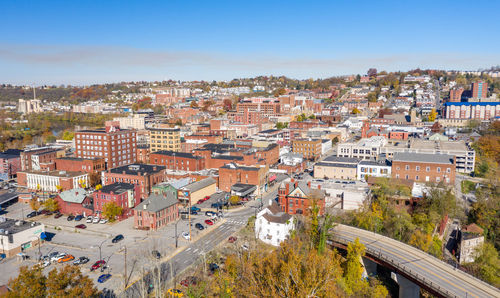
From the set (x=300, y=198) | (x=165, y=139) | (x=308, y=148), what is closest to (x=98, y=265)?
(x=300, y=198)

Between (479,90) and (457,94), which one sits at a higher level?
(479,90)

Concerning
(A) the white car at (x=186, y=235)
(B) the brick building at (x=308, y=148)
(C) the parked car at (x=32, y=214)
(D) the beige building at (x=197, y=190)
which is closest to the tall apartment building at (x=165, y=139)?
A: (B) the brick building at (x=308, y=148)

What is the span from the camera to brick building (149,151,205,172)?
4600 centimetres

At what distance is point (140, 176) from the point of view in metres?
39.2

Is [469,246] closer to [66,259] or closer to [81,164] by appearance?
[66,259]

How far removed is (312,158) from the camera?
5684cm

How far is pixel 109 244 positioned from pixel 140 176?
1196cm

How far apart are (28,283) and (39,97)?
184 meters

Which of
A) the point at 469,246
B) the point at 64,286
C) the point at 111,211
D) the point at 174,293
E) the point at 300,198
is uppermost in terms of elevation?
the point at 64,286

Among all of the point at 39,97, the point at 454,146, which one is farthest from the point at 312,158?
the point at 39,97

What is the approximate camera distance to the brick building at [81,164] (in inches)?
1816

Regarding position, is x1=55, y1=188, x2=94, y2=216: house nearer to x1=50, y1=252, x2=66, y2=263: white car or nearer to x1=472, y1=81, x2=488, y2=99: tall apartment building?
x1=50, y1=252, x2=66, y2=263: white car

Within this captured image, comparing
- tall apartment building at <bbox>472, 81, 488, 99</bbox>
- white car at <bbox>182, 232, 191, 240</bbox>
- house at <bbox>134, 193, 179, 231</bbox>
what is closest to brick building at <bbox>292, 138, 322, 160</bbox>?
house at <bbox>134, 193, 179, 231</bbox>

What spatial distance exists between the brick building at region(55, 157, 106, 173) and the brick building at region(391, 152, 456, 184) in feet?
119
